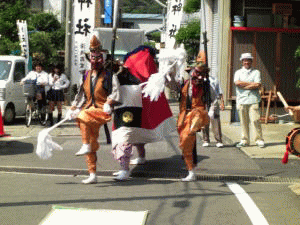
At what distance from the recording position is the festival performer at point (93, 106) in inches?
359

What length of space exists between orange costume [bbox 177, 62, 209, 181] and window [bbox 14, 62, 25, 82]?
9985 millimetres

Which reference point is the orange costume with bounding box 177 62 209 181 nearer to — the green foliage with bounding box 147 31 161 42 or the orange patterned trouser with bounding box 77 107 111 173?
the orange patterned trouser with bounding box 77 107 111 173

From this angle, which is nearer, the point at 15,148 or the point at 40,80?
the point at 15,148

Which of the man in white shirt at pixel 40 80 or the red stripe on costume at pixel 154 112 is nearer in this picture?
the red stripe on costume at pixel 154 112

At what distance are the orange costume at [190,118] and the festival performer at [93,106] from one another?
116cm

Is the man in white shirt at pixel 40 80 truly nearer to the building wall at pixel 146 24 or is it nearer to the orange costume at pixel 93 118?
the orange costume at pixel 93 118

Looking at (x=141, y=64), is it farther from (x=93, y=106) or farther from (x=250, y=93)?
(x=250, y=93)

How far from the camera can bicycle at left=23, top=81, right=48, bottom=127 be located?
17477 mm

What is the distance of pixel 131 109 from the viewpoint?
9.51 metres

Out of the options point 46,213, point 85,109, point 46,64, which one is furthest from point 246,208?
point 46,64

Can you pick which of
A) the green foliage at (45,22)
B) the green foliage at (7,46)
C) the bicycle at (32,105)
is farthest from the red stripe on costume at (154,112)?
the green foliage at (45,22)

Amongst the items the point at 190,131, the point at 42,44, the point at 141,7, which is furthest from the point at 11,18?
the point at 141,7

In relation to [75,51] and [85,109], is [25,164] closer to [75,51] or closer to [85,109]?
[85,109]

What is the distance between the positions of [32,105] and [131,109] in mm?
8860
